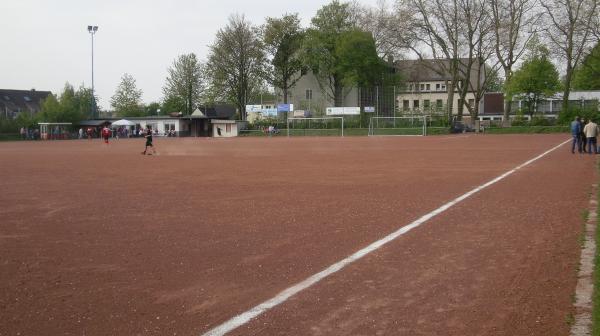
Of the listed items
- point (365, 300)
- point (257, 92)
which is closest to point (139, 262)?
point (365, 300)

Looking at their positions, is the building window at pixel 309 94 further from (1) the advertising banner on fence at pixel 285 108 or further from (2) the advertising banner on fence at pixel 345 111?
(2) the advertising banner on fence at pixel 345 111

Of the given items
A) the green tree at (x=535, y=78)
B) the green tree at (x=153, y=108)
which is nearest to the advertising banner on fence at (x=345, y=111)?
the green tree at (x=535, y=78)

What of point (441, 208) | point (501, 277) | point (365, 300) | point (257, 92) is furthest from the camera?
point (257, 92)

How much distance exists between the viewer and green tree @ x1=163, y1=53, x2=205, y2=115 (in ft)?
310

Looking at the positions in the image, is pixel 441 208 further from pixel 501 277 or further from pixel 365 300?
pixel 365 300

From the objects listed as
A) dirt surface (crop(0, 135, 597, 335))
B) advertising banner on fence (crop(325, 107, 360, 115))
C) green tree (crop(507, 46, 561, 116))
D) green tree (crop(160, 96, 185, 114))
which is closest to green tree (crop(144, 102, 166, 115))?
green tree (crop(160, 96, 185, 114))

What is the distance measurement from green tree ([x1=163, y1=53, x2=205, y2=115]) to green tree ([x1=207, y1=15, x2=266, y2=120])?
16177 mm

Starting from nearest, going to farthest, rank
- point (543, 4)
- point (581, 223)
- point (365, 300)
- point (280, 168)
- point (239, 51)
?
point (365, 300) < point (581, 223) < point (280, 168) < point (543, 4) < point (239, 51)

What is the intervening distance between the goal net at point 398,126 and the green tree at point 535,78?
11.3 metres

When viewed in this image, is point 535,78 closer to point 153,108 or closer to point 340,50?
point 340,50

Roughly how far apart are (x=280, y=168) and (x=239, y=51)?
60302mm

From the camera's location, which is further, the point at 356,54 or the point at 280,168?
the point at 356,54

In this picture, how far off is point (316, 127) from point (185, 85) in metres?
35.0

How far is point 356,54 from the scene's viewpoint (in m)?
71.1
